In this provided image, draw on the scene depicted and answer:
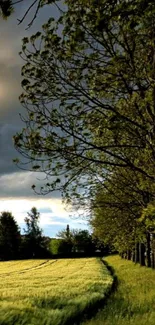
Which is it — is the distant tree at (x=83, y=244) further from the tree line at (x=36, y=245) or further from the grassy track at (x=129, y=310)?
the grassy track at (x=129, y=310)

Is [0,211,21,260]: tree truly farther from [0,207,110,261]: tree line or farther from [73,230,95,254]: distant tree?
[73,230,95,254]: distant tree

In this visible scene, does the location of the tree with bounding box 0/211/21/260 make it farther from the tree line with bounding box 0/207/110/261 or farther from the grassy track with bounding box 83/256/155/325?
the grassy track with bounding box 83/256/155/325

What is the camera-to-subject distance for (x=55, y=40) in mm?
11398

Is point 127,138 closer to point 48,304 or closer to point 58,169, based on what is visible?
point 58,169

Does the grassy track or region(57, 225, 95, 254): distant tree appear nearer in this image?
the grassy track

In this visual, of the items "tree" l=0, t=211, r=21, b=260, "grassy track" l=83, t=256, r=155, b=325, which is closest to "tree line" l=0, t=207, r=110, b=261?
"tree" l=0, t=211, r=21, b=260

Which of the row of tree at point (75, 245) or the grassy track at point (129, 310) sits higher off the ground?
the row of tree at point (75, 245)

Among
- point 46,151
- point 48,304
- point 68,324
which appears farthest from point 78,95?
point 48,304

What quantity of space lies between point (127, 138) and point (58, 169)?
3.44m

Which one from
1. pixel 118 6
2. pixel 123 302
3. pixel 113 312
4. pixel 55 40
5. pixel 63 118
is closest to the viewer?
pixel 118 6

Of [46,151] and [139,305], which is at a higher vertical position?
[46,151]

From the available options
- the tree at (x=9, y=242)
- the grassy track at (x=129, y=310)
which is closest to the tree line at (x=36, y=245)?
the tree at (x=9, y=242)

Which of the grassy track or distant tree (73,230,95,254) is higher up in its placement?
distant tree (73,230,95,254)

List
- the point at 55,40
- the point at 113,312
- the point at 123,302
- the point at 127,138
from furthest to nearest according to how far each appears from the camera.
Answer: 1. the point at 123,302
2. the point at 127,138
3. the point at 113,312
4. the point at 55,40
